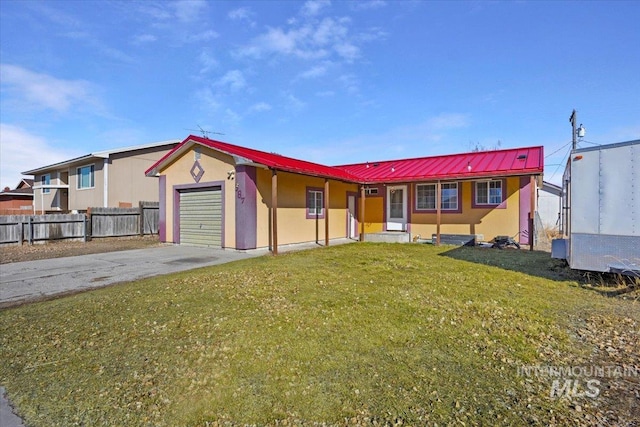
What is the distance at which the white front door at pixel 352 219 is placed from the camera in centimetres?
1633

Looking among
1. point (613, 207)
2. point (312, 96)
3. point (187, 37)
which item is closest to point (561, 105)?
point (312, 96)

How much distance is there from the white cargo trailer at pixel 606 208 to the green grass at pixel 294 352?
0.76 meters

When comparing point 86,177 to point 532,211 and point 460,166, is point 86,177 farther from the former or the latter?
point 532,211

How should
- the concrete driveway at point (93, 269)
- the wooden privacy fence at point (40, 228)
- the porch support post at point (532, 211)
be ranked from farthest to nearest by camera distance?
1. the wooden privacy fence at point (40, 228)
2. the porch support post at point (532, 211)
3. the concrete driveway at point (93, 269)

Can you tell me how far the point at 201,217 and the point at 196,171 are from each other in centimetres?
186

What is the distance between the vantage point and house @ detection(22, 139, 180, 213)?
19.0 meters

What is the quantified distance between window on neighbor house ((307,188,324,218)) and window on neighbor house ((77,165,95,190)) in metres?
15.2

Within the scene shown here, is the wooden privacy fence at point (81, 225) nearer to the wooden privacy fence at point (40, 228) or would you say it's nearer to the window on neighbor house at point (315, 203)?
the wooden privacy fence at point (40, 228)

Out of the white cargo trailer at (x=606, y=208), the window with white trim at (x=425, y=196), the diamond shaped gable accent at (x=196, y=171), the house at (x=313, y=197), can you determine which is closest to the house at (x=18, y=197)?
the house at (x=313, y=197)

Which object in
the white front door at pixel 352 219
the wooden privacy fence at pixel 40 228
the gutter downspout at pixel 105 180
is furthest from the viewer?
the gutter downspout at pixel 105 180

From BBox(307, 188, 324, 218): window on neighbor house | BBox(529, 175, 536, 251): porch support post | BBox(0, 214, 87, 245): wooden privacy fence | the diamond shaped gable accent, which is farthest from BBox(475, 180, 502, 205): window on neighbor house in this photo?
BBox(0, 214, 87, 245): wooden privacy fence

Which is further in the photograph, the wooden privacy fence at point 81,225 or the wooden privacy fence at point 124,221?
the wooden privacy fence at point 124,221

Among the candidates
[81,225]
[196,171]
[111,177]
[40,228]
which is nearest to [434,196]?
[196,171]

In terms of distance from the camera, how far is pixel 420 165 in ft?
53.4
